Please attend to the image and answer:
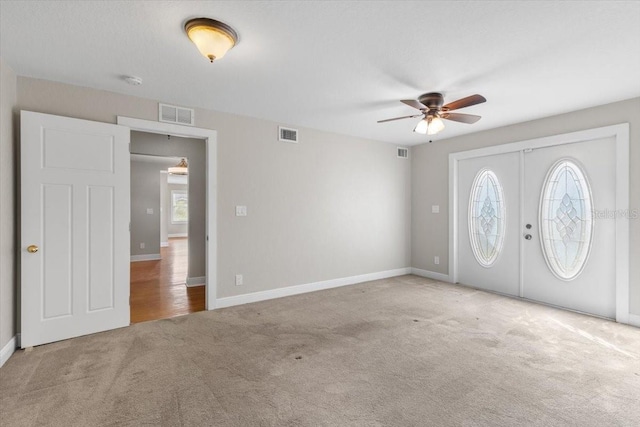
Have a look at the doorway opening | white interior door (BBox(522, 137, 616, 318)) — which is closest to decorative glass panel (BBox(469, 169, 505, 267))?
white interior door (BBox(522, 137, 616, 318))

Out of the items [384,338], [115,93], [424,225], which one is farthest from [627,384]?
[115,93]

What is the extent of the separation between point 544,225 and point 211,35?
4663 millimetres

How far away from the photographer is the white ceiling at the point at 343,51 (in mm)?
2051

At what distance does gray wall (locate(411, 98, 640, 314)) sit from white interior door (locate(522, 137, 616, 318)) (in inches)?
7.8

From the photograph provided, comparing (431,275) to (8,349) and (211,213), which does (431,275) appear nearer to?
(211,213)

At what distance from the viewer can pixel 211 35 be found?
2180 mm

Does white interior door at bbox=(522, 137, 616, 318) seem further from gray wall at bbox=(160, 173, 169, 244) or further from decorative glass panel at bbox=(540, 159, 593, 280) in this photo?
gray wall at bbox=(160, 173, 169, 244)

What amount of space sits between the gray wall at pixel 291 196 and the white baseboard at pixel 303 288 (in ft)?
0.25

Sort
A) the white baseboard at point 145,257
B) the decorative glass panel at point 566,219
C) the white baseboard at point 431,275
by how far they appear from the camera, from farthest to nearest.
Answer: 1. the white baseboard at point 145,257
2. the white baseboard at point 431,275
3. the decorative glass panel at point 566,219

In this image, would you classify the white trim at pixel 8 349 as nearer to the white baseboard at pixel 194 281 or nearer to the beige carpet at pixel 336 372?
the beige carpet at pixel 336 372

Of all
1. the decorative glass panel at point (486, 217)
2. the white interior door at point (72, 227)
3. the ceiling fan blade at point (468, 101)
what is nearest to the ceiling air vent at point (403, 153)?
the decorative glass panel at point (486, 217)

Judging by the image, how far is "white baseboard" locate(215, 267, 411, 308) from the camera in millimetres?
4297

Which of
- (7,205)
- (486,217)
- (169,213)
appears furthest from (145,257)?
(486,217)

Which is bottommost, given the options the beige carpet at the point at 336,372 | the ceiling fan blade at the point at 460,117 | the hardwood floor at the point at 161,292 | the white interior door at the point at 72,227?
the beige carpet at the point at 336,372
